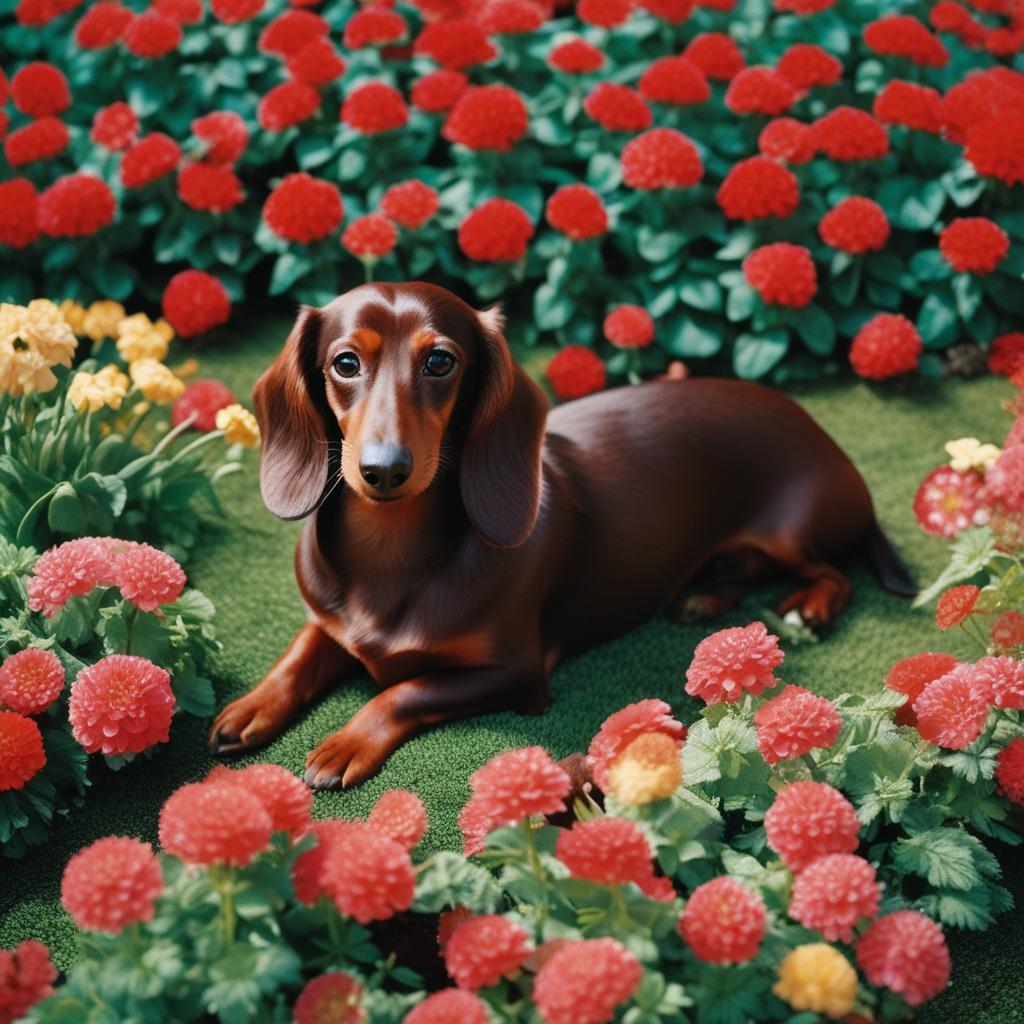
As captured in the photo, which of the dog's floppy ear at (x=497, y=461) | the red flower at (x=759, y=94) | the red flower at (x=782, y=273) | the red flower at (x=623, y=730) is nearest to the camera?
the red flower at (x=623, y=730)

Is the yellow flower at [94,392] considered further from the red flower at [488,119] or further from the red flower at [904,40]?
the red flower at [904,40]

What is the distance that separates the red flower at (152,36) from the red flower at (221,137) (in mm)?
309

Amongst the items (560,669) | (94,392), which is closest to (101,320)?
(94,392)

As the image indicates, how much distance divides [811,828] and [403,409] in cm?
105

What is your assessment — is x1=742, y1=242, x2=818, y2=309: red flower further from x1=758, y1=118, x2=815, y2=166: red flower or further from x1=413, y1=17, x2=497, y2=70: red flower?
x1=413, y1=17, x2=497, y2=70: red flower

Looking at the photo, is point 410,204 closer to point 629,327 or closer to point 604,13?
point 629,327

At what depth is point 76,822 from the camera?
247 centimetres

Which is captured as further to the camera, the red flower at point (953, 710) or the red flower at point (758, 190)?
the red flower at point (758, 190)

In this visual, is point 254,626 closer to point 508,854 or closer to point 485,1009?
point 508,854

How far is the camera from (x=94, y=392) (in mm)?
2838

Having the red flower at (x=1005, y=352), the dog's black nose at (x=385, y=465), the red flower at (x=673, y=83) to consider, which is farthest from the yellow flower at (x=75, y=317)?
the red flower at (x=673, y=83)

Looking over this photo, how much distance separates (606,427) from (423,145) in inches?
66.4

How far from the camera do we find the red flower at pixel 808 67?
401 centimetres

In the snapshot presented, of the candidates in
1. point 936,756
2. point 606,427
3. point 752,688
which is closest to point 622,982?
point 752,688
